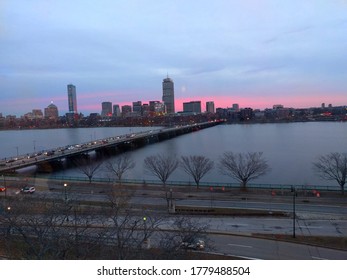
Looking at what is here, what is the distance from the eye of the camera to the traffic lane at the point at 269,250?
5.24 meters

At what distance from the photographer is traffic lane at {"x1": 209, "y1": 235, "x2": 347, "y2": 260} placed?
5.24 meters

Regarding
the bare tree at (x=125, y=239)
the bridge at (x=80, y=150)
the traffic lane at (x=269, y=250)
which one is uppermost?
the bare tree at (x=125, y=239)

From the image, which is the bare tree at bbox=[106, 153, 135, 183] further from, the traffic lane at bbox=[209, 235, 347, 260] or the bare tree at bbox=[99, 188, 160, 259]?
the traffic lane at bbox=[209, 235, 347, 260]

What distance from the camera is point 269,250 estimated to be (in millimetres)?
5523

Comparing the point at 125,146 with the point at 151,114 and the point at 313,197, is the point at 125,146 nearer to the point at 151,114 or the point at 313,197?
the point at 313,197

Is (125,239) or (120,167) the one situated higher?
(125,239)

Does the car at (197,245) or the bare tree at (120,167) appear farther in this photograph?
the bare tree at (120,167)

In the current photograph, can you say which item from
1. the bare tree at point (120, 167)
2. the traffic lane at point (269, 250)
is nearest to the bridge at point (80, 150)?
the bare tree at point (120, 167)

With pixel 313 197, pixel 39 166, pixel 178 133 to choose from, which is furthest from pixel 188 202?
pixel 178 133

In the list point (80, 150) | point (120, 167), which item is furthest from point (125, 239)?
point (80, 150)

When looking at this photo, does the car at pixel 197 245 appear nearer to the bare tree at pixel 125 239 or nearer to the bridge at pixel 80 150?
the bare tree at pixel 125 239

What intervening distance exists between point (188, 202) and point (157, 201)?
0.87m


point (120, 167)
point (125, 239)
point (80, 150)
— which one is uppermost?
point (125, 239)

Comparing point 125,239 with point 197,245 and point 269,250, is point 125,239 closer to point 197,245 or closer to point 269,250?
point 197,245
